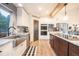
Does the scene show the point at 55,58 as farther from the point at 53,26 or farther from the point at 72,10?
the point at 53,26

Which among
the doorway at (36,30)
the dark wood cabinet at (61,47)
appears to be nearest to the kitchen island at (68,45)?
the dark wood cabinet at (61,47)

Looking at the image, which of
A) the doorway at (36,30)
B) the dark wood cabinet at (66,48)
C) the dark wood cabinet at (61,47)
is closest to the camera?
the dark wood cabinet at (66,48)

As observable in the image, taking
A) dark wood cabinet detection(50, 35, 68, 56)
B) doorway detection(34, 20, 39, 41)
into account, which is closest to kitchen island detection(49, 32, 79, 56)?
dark wood cabinet detection(50, 35, 68, 56)

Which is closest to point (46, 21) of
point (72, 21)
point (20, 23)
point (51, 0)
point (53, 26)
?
point (53, 26)

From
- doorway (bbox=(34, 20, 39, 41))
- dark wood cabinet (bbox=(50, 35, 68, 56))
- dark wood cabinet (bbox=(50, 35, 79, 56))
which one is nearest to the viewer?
dark wood cabinet (bbox=(50, 35, 79, 56))

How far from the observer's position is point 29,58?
1011 millimetres

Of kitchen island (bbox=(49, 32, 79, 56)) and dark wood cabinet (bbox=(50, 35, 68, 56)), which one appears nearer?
kitchen island (bbox=(49, 32, 79, 56))

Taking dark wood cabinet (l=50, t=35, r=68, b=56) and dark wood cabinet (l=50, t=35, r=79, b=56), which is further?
dark wood cabinet (l=50, t=35, r=68, b=56)

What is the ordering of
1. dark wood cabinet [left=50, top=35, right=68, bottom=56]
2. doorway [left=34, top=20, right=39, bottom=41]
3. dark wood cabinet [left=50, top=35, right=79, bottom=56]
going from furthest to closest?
doorway [left=34, top=20, right=39, bottom=41], dark wood cabinet [left=50, top=35, right=68, bottom=56], dark wood cabinet [left=50, top=35, right=79, bottom=56]

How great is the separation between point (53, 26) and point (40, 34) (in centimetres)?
147

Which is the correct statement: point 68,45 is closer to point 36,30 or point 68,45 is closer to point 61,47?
point 61,47

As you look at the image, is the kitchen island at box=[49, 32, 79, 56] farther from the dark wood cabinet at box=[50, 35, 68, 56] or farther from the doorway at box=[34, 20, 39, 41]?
the doorway at box=[34, 20, 39, 41]

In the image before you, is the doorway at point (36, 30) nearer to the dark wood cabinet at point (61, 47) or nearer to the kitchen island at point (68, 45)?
the dark wood cabinet at point (61, 47)

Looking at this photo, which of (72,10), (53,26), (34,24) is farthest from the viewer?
(53,26)
